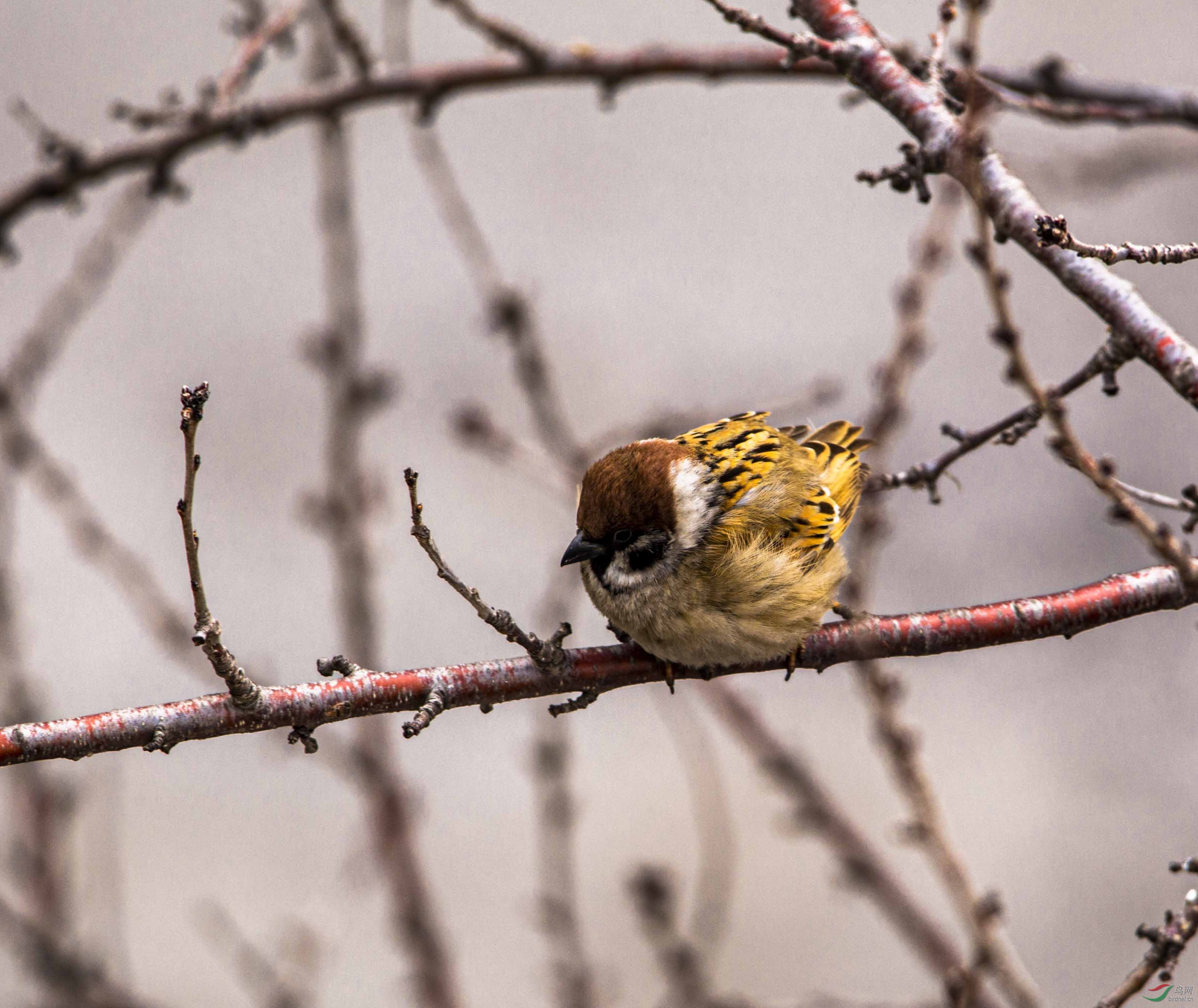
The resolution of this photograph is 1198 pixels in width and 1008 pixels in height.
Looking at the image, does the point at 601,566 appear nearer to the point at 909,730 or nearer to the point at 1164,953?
the point at 909,730

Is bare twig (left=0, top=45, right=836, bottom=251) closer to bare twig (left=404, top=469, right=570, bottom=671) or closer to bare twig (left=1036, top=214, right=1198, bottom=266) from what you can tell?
bare twig (left=1036, top=214, right=1198, bottom=266)

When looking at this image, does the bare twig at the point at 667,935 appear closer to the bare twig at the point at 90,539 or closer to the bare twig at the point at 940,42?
the bare twig at the point at 90,539

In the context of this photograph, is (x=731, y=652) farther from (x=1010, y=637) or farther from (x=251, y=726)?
(x=251, y=726)

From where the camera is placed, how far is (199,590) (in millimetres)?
1991

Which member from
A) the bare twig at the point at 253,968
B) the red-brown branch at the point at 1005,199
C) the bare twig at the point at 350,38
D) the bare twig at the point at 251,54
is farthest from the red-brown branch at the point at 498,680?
the bare twig at the point at 251,54

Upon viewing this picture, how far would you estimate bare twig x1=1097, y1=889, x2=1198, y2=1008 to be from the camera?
183 centimetres

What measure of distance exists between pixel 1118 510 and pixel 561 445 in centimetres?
225

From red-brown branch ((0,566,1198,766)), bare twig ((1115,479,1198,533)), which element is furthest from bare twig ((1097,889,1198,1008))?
bare twig ((1115,479,1198,533))

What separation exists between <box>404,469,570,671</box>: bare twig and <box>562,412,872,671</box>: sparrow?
22.2 inches

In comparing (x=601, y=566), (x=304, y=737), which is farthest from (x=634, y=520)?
(x=304, y=737)

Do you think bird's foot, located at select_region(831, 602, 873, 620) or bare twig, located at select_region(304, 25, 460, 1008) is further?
bare twig, located at select_region(304, 25, 460, 1008)

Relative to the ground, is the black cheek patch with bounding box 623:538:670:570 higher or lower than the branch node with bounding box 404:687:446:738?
higher

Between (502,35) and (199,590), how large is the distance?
2.00m

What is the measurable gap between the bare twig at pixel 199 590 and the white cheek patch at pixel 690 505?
4.97 ft
